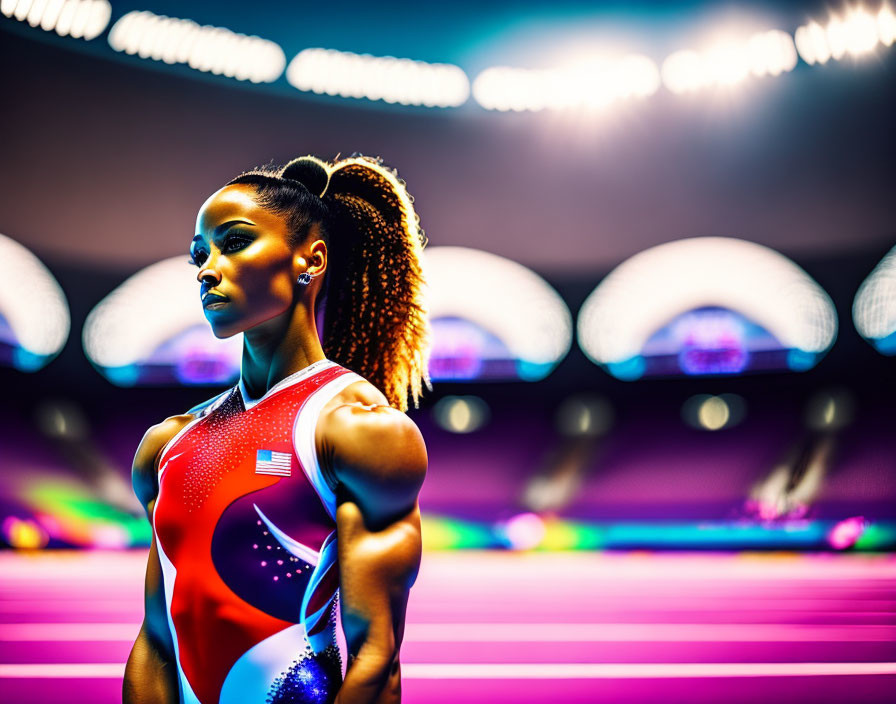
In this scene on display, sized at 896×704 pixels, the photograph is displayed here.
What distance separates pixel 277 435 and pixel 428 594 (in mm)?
6331

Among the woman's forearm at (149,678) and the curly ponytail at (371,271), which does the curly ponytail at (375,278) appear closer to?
the curly ponytail at (371,271)

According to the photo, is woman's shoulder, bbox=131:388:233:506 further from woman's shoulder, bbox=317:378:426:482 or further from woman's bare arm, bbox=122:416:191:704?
woman's shoulder, bbox=317:378:426:482

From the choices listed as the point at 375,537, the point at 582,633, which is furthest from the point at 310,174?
the point at 582,633

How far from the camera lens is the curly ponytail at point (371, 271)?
1354mm

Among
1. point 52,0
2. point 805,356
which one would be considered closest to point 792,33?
point 805,356

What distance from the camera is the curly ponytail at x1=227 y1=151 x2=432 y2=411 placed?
4.44 ft

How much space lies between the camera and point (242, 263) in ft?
3.87

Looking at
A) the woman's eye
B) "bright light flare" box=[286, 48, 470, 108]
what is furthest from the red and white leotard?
"bright light flare" box=[286, 48, 470, 108]

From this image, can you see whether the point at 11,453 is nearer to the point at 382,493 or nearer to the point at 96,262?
the point at 96,262

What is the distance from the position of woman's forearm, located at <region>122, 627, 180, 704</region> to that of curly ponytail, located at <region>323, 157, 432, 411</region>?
0.54 meters

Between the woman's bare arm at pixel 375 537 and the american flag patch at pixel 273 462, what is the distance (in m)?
0.08

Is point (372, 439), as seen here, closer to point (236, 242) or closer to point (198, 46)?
point (236, 242)

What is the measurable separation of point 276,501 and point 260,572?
10cm

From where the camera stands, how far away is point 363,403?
1124 millimetres
